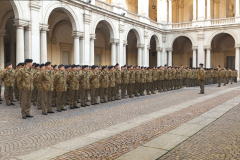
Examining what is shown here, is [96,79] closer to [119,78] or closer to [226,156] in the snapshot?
[119,78]

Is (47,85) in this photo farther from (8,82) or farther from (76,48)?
(76,48)

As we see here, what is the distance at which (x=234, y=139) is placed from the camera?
542cm

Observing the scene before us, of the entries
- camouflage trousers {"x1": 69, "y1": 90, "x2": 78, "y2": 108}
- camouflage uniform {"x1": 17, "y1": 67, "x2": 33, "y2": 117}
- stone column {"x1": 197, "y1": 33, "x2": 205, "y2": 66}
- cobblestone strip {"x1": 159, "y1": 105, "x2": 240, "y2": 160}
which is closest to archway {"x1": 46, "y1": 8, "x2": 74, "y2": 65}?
camouflage trousers {"x1": 69, "y1": 90, "x2": 78, "y2": 108}

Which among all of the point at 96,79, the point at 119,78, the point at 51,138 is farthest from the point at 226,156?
the point at 119,78

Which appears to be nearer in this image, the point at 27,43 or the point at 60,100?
the point at 60,100

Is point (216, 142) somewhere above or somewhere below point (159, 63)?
below

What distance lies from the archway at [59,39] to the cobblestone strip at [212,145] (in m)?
17.9

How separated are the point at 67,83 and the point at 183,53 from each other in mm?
30810

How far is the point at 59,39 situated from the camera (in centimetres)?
2294

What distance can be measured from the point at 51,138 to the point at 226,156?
149 inches

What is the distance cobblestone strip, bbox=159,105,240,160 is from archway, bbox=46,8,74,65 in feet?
58.8

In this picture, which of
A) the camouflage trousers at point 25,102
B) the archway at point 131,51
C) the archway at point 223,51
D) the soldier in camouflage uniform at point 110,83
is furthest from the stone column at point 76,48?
the archway at point 223,51

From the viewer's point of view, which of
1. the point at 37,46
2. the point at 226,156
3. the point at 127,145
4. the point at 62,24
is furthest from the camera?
the point at 62,24

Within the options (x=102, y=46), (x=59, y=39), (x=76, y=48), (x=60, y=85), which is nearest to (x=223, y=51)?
(x=102, y=46)
